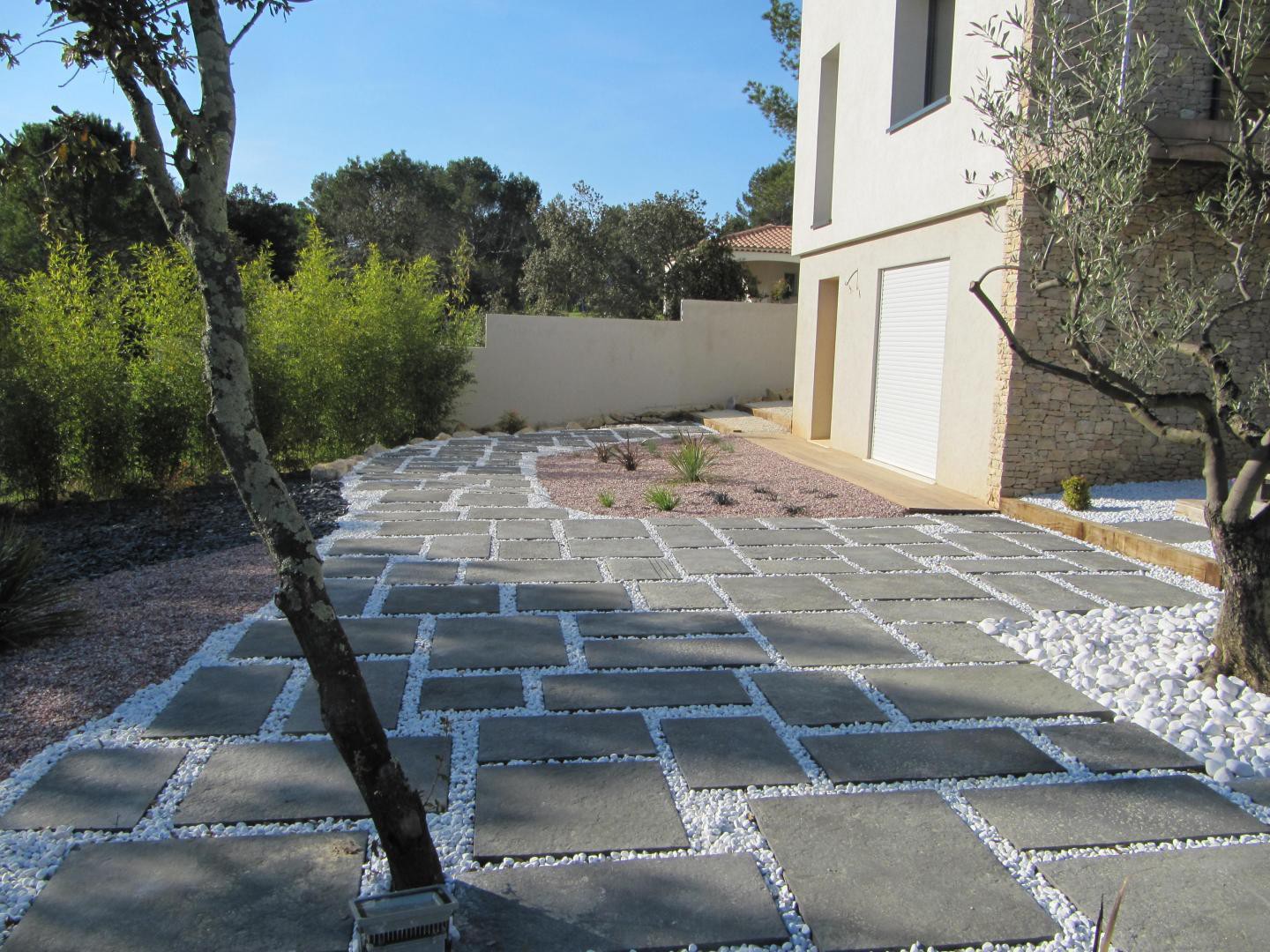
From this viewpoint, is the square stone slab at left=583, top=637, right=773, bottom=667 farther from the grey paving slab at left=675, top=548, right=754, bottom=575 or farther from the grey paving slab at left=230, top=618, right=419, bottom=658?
the grey paving slab at left=675, top=548, right=754, bottom=575

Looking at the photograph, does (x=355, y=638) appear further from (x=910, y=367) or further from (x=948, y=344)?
(x=910, y=367)

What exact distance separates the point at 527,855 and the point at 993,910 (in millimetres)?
1145

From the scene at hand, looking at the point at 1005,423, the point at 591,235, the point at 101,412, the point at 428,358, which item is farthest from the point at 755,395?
the point at 101,412

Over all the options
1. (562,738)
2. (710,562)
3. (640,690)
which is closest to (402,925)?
(562,738)

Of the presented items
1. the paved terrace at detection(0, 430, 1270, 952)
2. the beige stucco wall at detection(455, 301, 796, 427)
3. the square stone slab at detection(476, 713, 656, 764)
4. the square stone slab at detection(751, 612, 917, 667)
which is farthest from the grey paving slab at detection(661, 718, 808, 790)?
the beige stucco wall at detection(455, 301, 796, 427)

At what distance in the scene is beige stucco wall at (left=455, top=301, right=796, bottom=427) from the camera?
43.9 ft

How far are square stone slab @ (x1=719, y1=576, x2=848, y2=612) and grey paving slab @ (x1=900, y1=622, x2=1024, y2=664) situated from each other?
17.8 inches

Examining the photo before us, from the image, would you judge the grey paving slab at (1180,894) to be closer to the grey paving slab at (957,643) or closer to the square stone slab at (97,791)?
the grey paving slab at (957,643)

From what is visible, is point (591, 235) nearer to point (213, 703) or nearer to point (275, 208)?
point (275, 208)

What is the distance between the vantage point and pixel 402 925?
5.74ft

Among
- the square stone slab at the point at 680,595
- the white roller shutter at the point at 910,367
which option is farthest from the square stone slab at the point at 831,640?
the white roller shutter at the point at 910,367

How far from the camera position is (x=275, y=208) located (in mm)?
21859

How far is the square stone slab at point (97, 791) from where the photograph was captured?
7.59ft

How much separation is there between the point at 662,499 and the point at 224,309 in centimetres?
510
